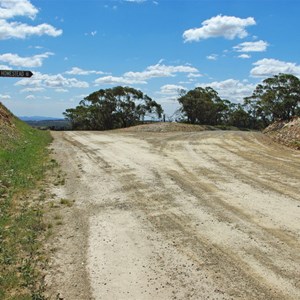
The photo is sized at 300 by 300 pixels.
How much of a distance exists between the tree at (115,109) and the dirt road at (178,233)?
1531 inches

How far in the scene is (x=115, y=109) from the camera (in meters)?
51.8

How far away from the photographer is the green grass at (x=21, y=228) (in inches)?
179

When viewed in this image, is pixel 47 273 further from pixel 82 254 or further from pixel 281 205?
pixel 281 205

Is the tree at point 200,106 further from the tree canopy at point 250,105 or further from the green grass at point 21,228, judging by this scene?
the green grass at point 21,228

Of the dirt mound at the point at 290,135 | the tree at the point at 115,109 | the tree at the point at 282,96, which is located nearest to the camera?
the dirt mound at the point at 290,135

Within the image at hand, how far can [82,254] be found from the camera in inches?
215

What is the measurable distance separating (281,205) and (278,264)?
299 centimetres

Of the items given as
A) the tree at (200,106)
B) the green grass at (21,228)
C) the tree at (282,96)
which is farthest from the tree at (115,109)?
the green grass at (21,228)

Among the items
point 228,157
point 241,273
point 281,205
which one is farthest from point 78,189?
point 228,157

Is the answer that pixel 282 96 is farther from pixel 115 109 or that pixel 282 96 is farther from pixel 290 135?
pixel 115 109

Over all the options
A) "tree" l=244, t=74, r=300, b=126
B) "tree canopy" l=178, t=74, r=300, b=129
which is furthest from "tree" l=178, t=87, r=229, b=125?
"tree" l=244, t=74, r=300, b=126

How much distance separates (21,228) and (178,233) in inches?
106

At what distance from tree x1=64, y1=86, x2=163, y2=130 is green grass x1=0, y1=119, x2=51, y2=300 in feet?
127

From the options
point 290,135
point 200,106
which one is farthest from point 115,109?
point 290,135
